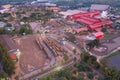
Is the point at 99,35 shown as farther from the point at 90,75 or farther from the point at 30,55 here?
the point at 90,75

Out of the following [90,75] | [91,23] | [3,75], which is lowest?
[90,75]

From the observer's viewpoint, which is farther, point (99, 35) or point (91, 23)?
point (91, 23)

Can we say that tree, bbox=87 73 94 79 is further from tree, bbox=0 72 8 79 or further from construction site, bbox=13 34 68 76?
tree, bbox=0 72 8 79

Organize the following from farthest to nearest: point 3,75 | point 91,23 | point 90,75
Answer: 1. point 91,23
2. point 90,75
3. point 3,75

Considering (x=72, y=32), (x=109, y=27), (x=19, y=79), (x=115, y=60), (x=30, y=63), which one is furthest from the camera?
(x=109, y=27)

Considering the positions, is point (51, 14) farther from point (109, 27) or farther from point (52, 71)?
point (52, 71)

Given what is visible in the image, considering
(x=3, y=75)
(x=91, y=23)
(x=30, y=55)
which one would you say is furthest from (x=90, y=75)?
(x=91, y=23)

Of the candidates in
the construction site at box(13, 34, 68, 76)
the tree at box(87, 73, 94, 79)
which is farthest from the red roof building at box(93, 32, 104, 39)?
the tree at box(87, 73, 94, 79)

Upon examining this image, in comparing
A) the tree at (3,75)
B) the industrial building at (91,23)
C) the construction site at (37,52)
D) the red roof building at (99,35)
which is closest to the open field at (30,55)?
the construction site at (37,52)

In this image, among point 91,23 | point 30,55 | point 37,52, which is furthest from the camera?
point 91,23

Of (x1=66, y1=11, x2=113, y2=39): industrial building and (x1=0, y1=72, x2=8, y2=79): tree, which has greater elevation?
(x1=0, y1=72, x2=8, y2=79): tree

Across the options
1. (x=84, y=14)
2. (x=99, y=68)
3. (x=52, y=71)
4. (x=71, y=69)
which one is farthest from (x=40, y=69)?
(x=84, y=14)
